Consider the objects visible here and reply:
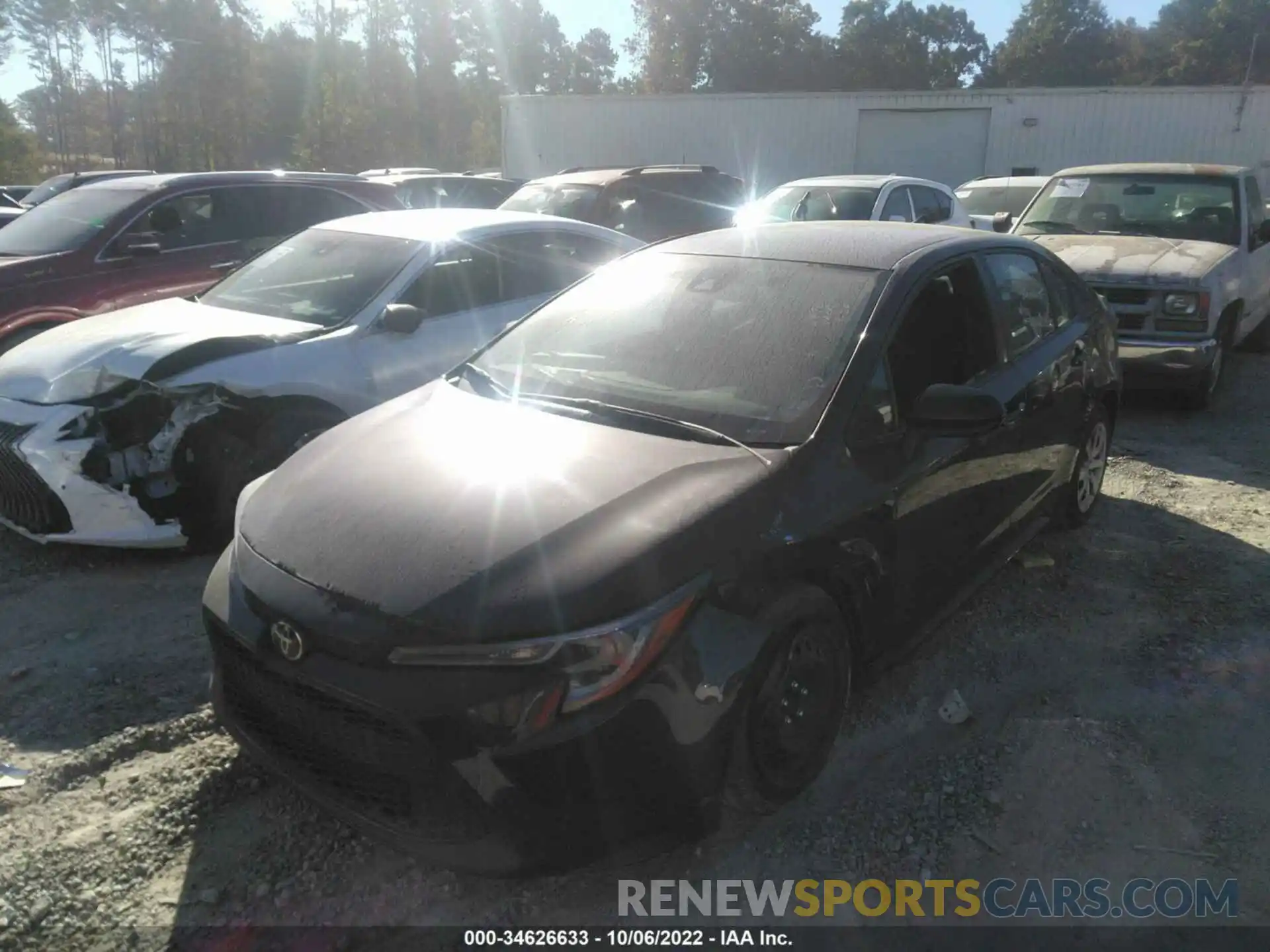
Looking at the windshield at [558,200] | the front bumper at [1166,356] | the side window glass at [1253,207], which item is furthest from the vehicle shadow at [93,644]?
the side window glass at [1253,207]

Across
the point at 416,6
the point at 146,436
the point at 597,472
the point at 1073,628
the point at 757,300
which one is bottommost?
the point at 1073,628

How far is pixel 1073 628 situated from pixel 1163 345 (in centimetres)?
382

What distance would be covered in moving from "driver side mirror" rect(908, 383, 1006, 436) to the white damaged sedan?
2.78 meters

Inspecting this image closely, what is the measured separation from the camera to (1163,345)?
6.97 m

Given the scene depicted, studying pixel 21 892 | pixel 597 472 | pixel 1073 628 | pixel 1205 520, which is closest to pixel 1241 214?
pixel 1205 520

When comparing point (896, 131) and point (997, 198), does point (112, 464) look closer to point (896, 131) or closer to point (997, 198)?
point (997, 198)

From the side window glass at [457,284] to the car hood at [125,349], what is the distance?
Result: 61 centimetres

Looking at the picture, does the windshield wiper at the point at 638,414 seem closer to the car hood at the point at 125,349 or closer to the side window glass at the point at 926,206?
the car hood at the point at 125,349

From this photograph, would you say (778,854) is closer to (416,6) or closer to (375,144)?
(375,144)

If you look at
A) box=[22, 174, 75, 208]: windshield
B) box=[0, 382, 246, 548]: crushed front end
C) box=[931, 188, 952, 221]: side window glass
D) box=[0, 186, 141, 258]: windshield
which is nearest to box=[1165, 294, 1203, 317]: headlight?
box=[931, 188, 952, 221]: side window glass

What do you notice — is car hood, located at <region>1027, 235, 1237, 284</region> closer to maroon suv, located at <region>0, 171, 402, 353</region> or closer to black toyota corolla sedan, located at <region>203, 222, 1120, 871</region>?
black toyota corolla sedan, located at <region>203, 222, 1120, 871</region>

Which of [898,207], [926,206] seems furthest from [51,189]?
[926,206]

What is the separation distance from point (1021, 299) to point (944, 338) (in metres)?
0.85

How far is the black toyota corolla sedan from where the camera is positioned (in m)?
2.28
